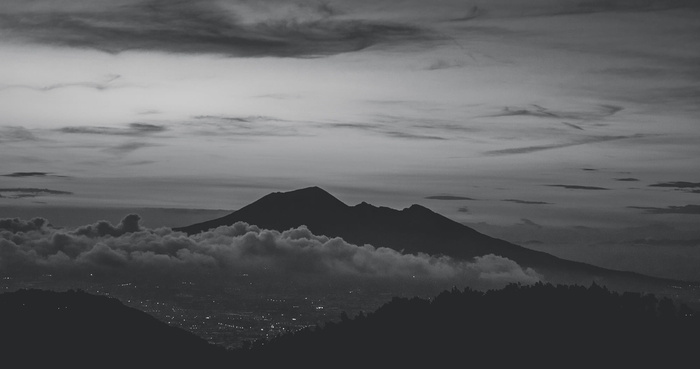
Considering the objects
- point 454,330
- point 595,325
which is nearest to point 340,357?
point 454,330

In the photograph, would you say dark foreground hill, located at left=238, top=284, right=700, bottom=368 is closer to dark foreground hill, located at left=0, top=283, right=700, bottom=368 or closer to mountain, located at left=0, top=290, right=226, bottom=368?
dark foreground hill, located at left=0, top=283, right=700, bottom=368

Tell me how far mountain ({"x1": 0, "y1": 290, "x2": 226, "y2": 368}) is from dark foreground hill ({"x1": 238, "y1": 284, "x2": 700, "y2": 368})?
14561 mm

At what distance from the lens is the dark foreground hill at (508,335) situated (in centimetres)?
12412

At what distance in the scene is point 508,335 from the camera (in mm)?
133125

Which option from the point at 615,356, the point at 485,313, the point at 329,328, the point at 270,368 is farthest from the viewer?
the point at 329,328

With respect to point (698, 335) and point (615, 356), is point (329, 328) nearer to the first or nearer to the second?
point (615, 356)

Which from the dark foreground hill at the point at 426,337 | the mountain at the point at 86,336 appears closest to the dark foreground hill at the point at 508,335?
the dark foreground hill at the point at 426,337

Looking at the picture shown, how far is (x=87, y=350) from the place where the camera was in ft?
455

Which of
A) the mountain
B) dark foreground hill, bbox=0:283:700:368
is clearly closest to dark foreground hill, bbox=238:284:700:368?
dark foreground hill, bbox=0:283:700:368

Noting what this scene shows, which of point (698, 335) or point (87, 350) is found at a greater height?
point (698, 335)

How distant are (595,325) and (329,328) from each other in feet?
155

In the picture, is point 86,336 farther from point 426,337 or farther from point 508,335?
point 508,335

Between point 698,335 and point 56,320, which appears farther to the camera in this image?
point 56,320

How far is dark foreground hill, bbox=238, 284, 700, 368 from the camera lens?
124125mm
